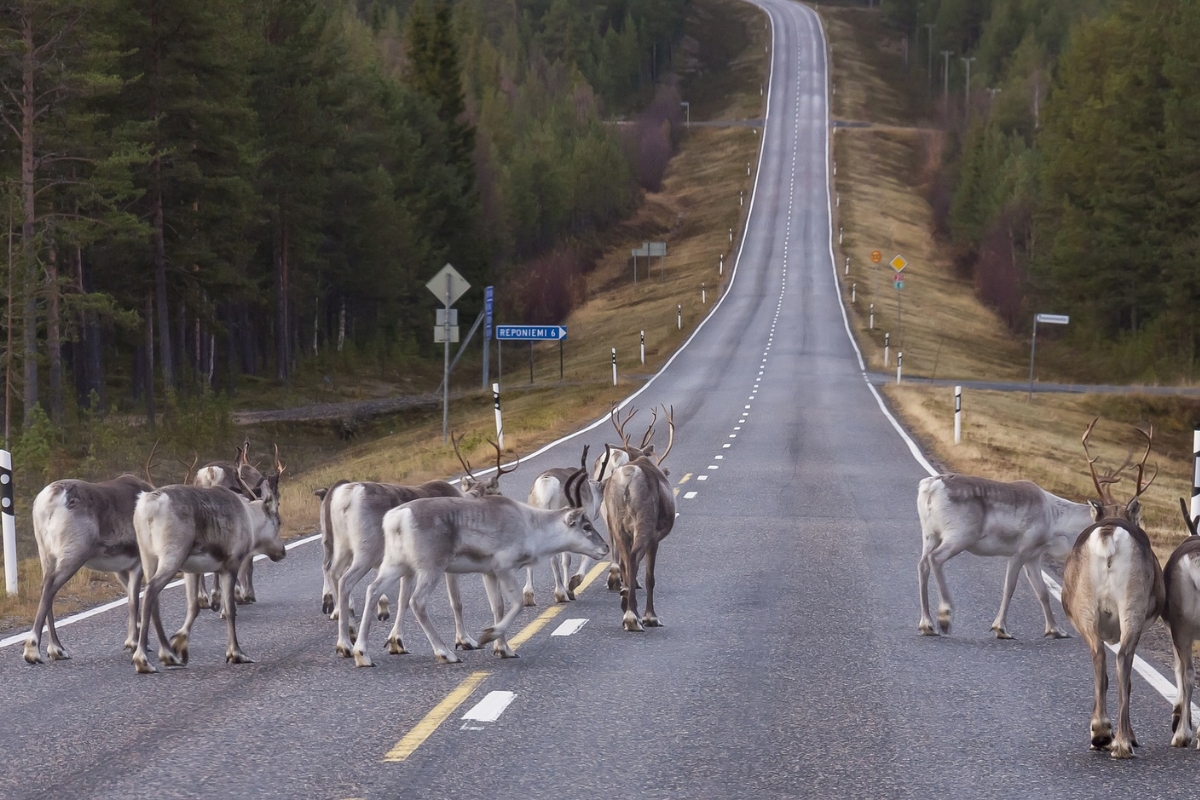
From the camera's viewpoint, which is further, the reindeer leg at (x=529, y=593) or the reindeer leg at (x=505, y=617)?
the reindeer leg at (x=529, y=593)

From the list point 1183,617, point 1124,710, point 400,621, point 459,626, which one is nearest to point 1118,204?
point 459,626

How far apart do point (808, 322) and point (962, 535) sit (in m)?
63.1

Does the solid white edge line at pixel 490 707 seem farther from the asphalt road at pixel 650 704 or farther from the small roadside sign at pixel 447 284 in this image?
the small roadside sign at pixel 447 284

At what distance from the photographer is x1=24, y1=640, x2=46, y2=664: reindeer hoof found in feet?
35.1

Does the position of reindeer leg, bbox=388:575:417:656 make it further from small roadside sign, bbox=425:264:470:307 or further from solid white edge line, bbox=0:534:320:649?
Answer: small roadside sign, bbox=425:264:470:307

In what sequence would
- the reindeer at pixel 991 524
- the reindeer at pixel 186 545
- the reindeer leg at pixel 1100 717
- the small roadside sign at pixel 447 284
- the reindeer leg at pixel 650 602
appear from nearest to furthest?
the reindeer leg at pixel 1100 717 → the reindeer at pixel 186 545 → the reindeer leg at pixel 650 602 → the reindeer at pixel 991 524 → the small roadside sign at pixel 447 284

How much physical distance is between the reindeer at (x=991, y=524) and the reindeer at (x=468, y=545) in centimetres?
298

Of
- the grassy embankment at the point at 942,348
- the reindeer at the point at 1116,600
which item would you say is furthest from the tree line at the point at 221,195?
the reindeer at the point at 1116,600

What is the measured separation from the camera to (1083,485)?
2800cm

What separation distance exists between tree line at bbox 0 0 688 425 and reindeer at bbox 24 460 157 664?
2434 centimetres

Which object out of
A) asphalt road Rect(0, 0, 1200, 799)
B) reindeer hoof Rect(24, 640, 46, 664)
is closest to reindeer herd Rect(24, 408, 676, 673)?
reindeer hoof Rect(24, 640, 46, 664)

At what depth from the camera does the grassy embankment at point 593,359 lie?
85.3 feet

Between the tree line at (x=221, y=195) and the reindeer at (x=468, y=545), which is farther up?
the tree line at (x=221, y=195)

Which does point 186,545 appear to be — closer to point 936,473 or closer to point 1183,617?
point 1183,617
